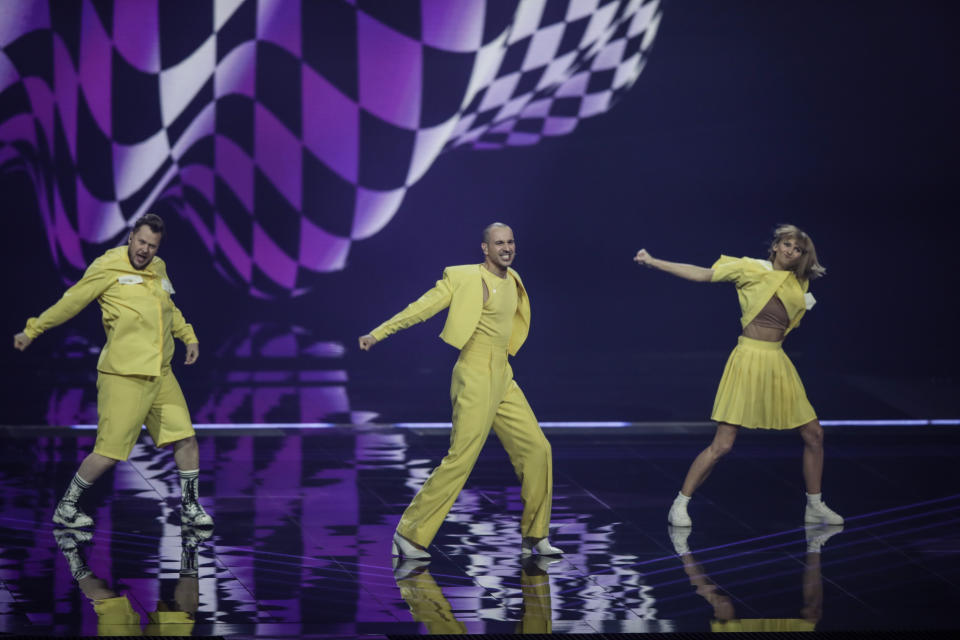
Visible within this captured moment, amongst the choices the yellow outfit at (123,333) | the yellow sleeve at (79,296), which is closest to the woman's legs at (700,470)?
the yellow outfit at (123,333)

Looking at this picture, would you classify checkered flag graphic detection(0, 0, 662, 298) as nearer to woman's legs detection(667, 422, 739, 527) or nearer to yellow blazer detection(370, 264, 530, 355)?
woman's legs detection(667, 422, 739, 527)

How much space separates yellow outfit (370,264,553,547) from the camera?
5445mm

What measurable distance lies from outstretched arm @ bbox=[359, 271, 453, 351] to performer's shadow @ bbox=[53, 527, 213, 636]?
112cm

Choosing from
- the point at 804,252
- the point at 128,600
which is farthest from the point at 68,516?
the point at 804,252

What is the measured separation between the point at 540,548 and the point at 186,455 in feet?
5.56

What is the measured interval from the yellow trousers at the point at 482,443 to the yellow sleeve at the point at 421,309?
0.21m

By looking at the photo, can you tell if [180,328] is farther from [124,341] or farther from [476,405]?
[476,405]

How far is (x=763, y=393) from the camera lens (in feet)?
20.2

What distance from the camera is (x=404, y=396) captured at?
32.7ft

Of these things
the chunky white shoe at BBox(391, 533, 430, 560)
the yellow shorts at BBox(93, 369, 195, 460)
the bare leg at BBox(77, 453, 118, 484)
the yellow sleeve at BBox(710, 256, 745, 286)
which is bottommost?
the chunky white shoe at BBox(391, 533, 430, 560)

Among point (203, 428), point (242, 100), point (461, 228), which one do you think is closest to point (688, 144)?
point (461, 228)

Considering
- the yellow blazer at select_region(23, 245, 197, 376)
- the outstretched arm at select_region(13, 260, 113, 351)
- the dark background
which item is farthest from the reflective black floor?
the dark background

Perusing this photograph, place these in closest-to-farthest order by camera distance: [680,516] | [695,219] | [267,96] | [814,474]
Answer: [680,516]
[814,474]
[267,96]
[695,219]

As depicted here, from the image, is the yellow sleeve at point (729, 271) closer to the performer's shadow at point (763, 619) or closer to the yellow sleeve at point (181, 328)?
the performer's shadow at point (763, 619)
